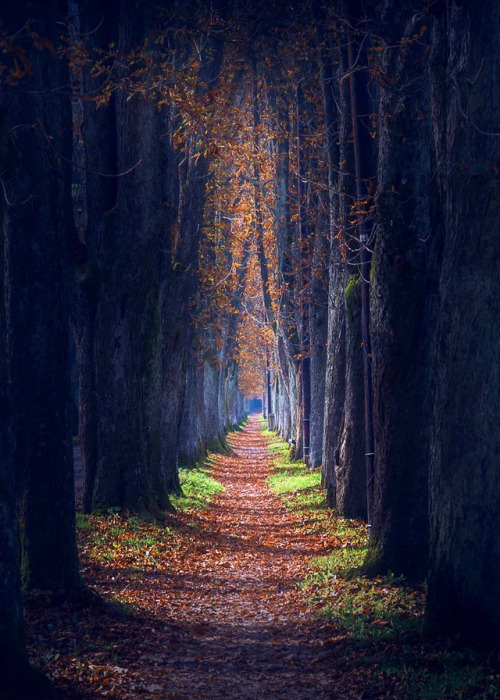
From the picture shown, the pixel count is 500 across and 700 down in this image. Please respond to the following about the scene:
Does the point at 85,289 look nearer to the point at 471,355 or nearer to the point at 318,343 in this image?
the point at 471,355

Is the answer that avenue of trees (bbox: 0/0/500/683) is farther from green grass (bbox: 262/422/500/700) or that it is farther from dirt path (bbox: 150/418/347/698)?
dirt path (bbox: 150/418/347/698)

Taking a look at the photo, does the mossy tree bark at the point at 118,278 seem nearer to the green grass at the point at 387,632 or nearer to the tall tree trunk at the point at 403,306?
the green grass at the point at 387,632

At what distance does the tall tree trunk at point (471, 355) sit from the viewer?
6477mm

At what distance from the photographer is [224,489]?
23.2m

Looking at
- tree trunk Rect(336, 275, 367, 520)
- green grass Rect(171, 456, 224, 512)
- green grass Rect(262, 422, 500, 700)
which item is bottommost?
green grass Rect(171, 456, 224, 512)

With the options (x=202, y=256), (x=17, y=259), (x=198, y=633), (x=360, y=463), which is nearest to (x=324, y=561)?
(x=360, y=463)

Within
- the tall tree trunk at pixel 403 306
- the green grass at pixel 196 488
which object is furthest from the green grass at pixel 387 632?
the green grass at pixel 196 488

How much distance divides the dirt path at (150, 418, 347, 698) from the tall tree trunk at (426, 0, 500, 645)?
1483mm

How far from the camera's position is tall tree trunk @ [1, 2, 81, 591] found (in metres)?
7.83

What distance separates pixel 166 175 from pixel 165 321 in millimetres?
3950

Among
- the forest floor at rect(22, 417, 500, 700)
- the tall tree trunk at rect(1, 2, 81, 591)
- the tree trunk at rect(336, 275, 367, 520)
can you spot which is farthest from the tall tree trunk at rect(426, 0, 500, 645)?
the tree trunk at rect(336, 275, 367, 520)

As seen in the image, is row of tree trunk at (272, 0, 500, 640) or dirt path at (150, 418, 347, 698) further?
dirt path at (150, 418, 347, 698)

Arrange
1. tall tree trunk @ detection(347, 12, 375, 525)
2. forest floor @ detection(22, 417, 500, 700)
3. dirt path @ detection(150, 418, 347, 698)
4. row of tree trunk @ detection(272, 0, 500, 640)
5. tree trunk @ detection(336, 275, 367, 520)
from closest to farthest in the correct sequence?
forest floor @ detection(22, 417, 500, 700) < row of tree trunk @ detection(272, 0, 500, 640) < dirt path @ detection(150, 418, 347, 698) < tall tree trunk @ detection(347, 12, 375, 525) < tree trunk @ detection(336, 275, 367, 520)

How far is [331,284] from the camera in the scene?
17.1m
